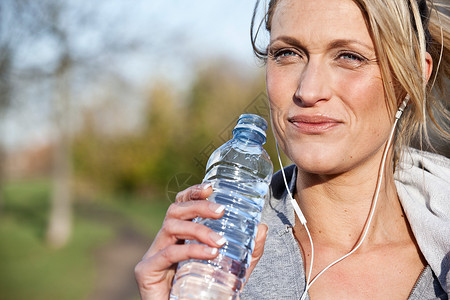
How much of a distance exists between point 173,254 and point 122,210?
1717 cm

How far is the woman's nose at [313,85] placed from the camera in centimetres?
204

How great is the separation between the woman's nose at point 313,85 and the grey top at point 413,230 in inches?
26.3

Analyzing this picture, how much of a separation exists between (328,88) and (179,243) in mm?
870

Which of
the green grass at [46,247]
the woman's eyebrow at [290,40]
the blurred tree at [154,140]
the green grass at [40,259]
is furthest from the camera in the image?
the blurred tree at [154,140]

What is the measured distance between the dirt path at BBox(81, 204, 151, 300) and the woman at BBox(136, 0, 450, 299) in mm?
6977

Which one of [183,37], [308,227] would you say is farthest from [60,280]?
[308,227]

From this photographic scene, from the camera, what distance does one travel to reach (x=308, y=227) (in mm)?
2518

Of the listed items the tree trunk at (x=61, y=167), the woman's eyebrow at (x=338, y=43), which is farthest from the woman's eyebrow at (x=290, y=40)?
the tree trunk at (x=61, y=167)

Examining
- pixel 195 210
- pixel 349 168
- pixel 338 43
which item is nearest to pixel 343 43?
pixel 338 43

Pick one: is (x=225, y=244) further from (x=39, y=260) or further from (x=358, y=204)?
(x=39, y=260)

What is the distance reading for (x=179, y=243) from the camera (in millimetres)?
1819

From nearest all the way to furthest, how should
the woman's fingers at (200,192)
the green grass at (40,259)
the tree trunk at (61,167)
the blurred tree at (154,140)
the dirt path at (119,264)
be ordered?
1. the woman's fingers at (200,192)
2. the green grass at (40,259)
3. the dirt path at (119,264)
4. the tree trunk at (61,167)
5. the blurred tree at (154,140)

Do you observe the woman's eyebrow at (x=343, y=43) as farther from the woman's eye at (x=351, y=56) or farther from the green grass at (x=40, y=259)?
the green grass at (x=40, y=259)

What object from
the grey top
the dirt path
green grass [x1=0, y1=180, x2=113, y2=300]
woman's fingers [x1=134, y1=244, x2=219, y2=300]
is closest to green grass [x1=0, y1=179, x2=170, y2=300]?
green grass [x1=0, y1=180, x2=113, y2=300]
